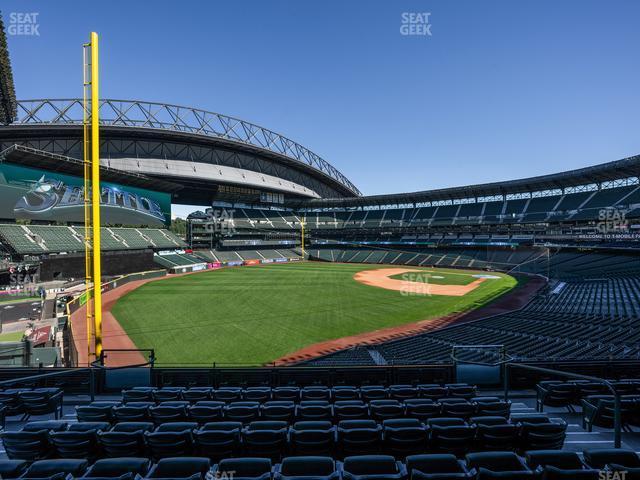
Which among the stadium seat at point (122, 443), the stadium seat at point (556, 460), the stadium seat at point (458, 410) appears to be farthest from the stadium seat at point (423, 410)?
the stadium seat at point (122, 443)

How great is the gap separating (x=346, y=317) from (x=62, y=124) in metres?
60.8

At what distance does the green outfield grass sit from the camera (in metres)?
19.7

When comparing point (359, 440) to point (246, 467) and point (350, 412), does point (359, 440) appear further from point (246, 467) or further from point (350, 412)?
→ point (246, 467)

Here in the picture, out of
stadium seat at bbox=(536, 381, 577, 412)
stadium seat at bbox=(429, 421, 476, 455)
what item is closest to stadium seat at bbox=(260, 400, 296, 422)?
stadium seat at bbox=(429, 421, 476, 455)

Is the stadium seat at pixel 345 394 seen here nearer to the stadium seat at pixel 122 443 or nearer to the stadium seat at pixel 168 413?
the stadium seat at pixel 168 413

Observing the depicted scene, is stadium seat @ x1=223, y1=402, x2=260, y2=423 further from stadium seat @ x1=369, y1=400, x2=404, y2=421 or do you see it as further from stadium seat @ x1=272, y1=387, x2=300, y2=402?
stadium seat @ x1=369, y1=400, x2=404, y2=421

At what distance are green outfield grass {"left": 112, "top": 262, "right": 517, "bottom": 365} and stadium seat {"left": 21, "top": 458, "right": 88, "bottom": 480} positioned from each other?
12.1 m

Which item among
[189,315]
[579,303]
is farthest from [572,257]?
[189,315]

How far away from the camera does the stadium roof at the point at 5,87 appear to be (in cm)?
1423

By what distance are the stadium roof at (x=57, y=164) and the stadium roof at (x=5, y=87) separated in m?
21.5

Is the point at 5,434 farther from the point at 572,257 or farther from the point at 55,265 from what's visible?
the point at 572,257

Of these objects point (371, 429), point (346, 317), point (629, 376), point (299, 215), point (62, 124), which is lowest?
point (346, 317)

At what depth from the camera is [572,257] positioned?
52594 mm

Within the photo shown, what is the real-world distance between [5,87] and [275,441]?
22253 millimetres
